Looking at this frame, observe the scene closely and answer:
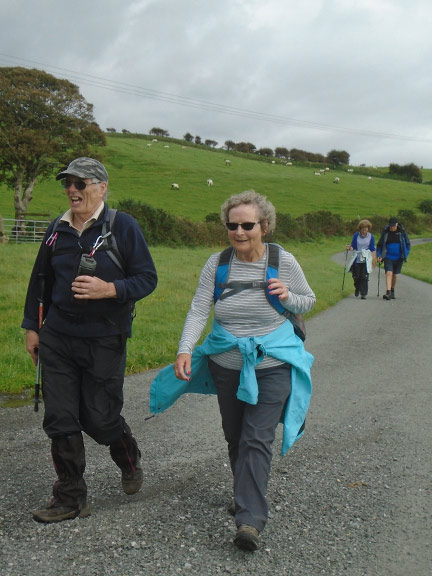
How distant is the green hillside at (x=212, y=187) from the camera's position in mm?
57094

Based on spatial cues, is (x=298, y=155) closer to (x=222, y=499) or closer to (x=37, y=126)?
(x=37, y=126)

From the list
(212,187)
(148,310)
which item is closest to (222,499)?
(148,310)

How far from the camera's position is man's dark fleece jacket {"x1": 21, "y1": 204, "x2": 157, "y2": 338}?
4.16 metres

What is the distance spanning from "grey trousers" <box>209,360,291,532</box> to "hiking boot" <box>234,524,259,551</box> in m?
0.04

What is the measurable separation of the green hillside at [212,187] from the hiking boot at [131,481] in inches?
1597

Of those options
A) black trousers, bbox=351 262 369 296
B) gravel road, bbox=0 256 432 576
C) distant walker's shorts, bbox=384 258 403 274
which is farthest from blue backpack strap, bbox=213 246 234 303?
distant walker's shorts, bbox=384 258 403 274

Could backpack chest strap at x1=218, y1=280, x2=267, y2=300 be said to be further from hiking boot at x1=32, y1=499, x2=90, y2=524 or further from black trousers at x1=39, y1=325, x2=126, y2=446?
hiking boot at x1=32, y1=499, x2=90, y2=524

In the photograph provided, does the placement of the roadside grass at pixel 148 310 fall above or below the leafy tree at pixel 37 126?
below

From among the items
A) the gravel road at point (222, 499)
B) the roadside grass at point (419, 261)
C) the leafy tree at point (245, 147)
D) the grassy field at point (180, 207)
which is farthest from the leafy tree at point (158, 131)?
the gravel road at point (222, 499)

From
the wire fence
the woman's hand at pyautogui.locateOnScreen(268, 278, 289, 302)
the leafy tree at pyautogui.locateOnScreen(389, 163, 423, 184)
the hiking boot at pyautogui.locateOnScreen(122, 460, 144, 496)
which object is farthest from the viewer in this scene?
the leafy tree at pyautogui.locateOnScreen(389, 163, 423, 184)

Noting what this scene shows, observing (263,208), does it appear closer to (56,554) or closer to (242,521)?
(242,521)

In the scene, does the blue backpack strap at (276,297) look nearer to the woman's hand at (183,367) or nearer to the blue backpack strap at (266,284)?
the blue backpack strap at (266,284)

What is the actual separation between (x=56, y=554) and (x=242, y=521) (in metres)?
1.06

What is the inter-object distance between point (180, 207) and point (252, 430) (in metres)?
51.8
